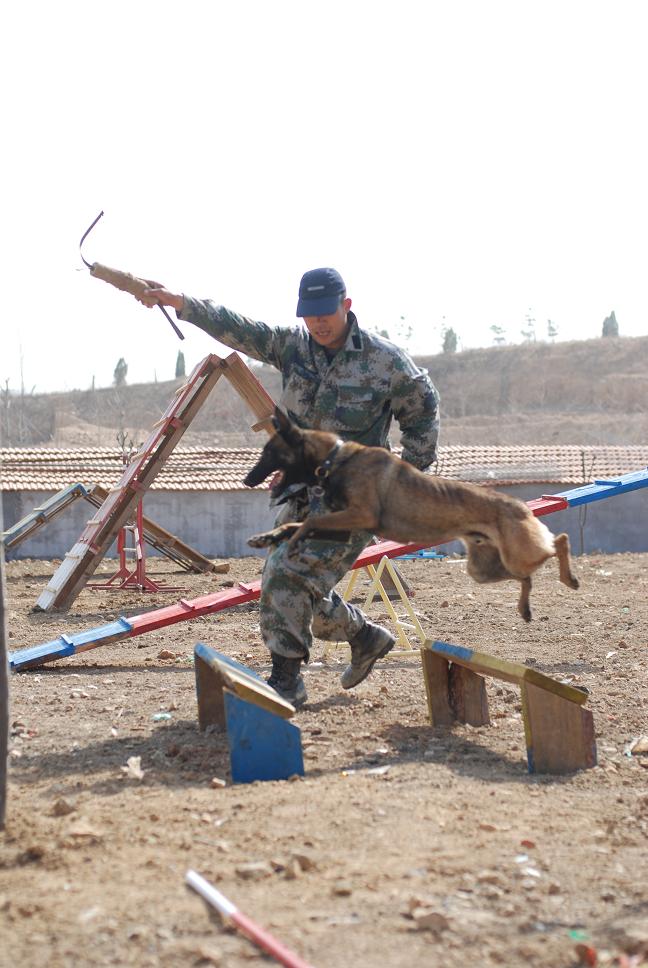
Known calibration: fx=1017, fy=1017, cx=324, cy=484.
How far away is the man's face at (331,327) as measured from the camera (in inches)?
227

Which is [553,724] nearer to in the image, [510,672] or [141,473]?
[510,672]

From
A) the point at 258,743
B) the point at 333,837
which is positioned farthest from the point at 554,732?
the point at 333,837

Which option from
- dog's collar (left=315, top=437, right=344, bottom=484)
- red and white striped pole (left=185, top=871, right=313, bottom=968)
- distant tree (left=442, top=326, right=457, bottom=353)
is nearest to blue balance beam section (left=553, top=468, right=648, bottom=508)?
dog's collar (left=315, top=437, right=344, bottom=484)

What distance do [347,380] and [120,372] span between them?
2608 inches

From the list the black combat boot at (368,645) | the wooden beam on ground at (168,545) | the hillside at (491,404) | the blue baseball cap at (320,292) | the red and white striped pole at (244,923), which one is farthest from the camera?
the hillside at (491,404)

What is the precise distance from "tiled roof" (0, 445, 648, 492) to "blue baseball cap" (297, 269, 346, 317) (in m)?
16.8

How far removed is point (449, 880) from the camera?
3.60 meters

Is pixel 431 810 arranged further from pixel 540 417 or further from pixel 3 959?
pixel 540 417

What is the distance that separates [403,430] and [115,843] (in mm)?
3117

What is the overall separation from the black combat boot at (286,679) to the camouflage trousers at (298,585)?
0.26 ft

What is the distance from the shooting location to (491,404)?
205ft

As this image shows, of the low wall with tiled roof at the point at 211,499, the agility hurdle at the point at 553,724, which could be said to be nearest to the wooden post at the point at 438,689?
the agility hurdle at the point at 553,724

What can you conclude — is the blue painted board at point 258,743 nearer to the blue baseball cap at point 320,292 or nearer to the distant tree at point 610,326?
the blue baseball cap at point 320,292

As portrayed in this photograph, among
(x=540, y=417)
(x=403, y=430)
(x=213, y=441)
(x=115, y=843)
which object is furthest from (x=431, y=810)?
(x=540, y=417)
